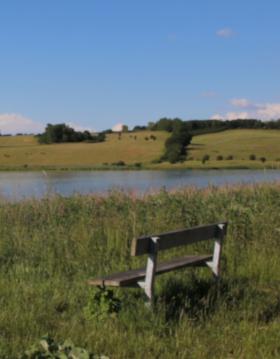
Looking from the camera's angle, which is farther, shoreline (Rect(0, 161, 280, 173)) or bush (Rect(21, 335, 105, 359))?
shoreline (Rect(0, 161, 280, 173))

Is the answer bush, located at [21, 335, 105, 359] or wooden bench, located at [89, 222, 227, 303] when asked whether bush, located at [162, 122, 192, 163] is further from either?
bush, located at [21, 335, 105, 359]

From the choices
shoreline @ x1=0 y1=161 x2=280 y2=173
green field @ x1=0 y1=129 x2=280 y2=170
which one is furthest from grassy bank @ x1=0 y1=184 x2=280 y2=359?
green field @ x1=0 y1=129 x2=280 y2=170

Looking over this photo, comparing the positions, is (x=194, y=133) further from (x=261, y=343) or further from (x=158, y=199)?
(x=261, y=343)

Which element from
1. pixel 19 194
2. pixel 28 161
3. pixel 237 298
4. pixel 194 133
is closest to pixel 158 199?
pixel 19 194

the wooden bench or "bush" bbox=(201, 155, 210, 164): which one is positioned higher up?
the wooden bench

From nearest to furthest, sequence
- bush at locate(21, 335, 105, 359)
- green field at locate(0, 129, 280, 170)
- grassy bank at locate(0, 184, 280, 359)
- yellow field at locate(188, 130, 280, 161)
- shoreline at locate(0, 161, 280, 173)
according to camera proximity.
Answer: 1. bush at locate(21, 335, 105, 359)
2. grassy bank at locate(0, 184, 280, 359)
3. shoreline at locate(0, 161, 280, 173)
4. green field at locate(0, 129, 280, 170)
5. yellow field at locate(188, 130, 280, 161)

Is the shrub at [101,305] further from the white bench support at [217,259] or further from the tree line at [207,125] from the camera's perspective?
the tree line at [207,125]

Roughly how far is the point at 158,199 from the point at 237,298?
5.69 meters

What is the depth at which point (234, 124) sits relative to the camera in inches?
4279

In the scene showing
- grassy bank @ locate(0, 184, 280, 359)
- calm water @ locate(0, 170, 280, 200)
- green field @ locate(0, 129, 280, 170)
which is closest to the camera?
grassy bank @ locate(0, 184, 280, 359)

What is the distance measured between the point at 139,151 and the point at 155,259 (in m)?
77.3

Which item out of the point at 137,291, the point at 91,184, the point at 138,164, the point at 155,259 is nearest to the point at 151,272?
the point at 155,259

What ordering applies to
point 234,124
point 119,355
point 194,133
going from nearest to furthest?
point 119,355 < point 194,133 < point 234,124

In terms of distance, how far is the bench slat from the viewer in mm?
5575
